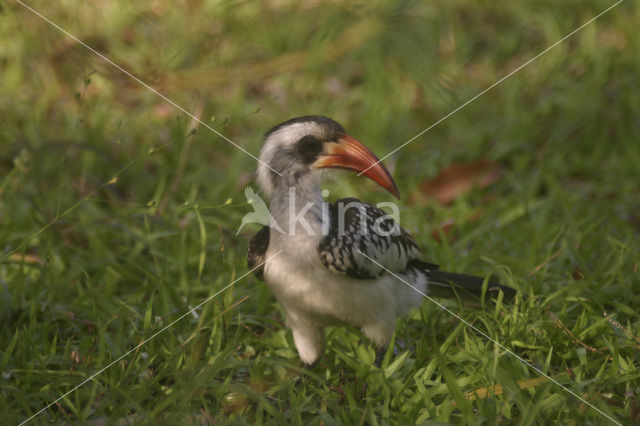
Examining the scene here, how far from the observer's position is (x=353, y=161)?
2.32 metres

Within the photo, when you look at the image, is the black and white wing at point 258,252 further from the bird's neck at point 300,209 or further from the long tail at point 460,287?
the long tail at point 460,287

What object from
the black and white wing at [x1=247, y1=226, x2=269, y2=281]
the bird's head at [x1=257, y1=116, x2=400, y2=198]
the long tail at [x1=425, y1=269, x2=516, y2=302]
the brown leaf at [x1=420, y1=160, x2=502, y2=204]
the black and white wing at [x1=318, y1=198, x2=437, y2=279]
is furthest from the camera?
the brown leaf at [x1=420, y1=160, x2=502, y2=204]

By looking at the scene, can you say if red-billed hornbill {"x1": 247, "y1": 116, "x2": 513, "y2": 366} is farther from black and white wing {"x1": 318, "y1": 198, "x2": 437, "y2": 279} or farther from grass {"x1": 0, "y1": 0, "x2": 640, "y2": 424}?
grass {"x1": 0, "y1": 0, "x2": 640, "y2": 424}

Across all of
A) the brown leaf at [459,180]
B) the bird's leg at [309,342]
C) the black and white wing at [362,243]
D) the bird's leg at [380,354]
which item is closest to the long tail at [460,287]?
the black and white wing at [362,243]

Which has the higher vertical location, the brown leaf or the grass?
the grass

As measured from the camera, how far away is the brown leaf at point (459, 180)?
4203 mm

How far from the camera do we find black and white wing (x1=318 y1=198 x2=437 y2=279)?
2213mm

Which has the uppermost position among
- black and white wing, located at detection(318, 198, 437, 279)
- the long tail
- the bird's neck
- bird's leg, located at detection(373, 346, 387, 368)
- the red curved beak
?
the red curved beak

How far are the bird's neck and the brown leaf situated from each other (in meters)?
1.97

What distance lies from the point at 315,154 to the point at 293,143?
8 centimetres

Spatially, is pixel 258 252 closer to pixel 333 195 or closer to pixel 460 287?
pixel 460 287

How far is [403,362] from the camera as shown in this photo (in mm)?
2430

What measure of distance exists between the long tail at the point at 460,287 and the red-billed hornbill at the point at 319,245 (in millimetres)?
268

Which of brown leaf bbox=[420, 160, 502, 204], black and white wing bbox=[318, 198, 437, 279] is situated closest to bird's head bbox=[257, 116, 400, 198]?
black and white wing bbox=[318, 198, 437, 279]
